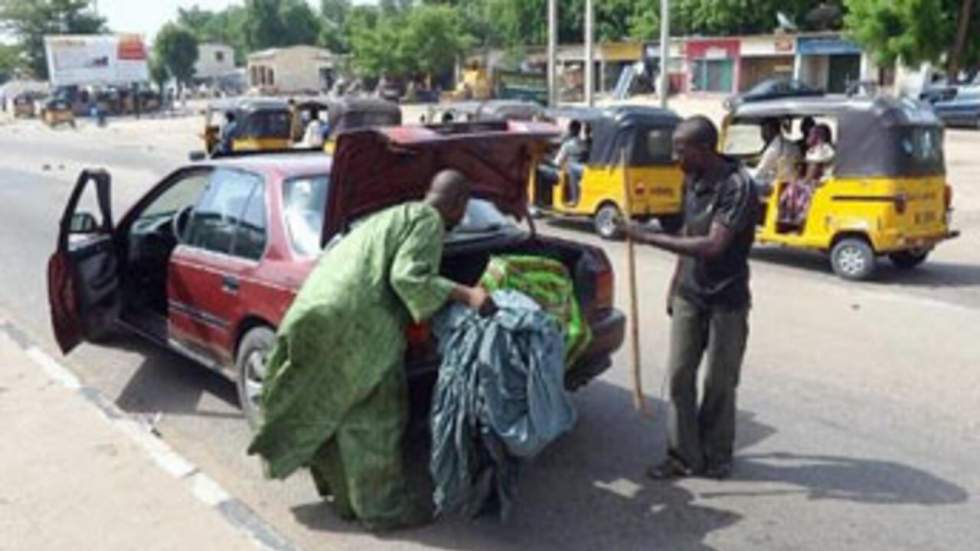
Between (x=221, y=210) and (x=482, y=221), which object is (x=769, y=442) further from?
(x=221, y=210)

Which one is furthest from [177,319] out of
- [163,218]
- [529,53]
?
[529,53]

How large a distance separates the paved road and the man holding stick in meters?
0.20

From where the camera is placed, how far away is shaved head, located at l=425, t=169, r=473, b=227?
4.37 metres

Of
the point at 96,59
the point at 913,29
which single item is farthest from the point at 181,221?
the point at 96,59

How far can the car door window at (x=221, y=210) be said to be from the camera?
5887mm

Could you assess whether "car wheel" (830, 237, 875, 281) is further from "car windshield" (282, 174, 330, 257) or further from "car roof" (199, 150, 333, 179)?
"car windshield" (282, 174, 330, 257)

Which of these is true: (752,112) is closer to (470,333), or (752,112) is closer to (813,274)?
(813,274)

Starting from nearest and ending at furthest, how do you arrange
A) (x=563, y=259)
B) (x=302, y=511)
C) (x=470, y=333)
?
1. (x=470, y=333)
2. (x=302, y=511)
3. (x=563, y=259)

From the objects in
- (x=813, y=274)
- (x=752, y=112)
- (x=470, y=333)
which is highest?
(x=752, y=112)

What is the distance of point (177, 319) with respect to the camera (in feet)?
20.7

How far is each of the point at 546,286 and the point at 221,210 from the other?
238 cm

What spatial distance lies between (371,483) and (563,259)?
1876 mm

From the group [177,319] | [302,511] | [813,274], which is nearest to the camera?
[302,511]

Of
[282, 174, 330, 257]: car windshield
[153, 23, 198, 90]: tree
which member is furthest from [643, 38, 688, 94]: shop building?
[282, 174, 330, 257]: car windshield
